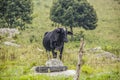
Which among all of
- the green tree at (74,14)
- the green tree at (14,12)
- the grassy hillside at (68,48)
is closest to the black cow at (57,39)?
the grassy hillside at (68,48)

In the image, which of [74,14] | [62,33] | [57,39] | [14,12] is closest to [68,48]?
[14,12]

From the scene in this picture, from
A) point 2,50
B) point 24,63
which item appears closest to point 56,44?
point 24,63

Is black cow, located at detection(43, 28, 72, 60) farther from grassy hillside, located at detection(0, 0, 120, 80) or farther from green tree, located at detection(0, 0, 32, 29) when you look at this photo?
green tree, located at detection(0, 0, 32, 29)

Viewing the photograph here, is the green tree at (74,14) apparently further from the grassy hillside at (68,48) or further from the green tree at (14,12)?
the green tree at (14,12)

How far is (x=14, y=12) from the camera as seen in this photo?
48281 millimetres

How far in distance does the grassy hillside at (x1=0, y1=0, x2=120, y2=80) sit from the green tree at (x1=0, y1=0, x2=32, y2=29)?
5.21ft

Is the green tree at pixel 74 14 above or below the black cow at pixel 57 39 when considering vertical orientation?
below

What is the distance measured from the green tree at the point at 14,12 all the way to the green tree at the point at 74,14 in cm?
655

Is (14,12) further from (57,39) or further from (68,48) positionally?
(57,39)

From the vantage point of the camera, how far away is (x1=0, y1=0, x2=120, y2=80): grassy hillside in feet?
53.9

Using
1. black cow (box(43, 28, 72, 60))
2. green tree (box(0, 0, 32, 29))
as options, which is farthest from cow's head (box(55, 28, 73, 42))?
green tree (box(0, 0, 32, 29))

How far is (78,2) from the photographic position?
184ft

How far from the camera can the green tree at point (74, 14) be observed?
177 feet

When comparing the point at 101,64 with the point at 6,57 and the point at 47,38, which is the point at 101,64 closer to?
the point at 47,38
